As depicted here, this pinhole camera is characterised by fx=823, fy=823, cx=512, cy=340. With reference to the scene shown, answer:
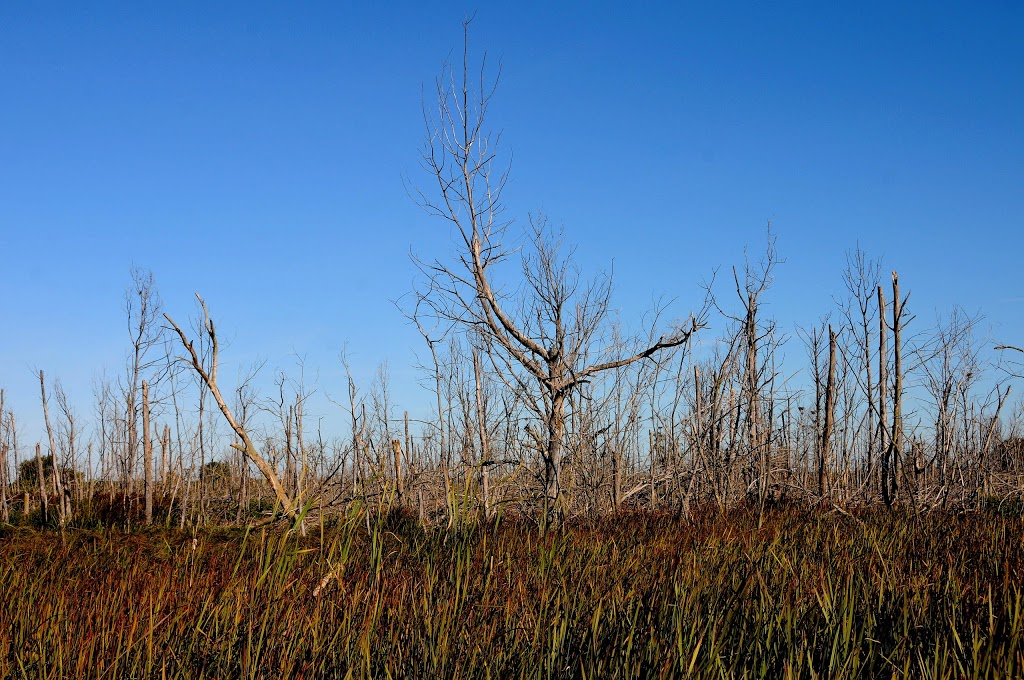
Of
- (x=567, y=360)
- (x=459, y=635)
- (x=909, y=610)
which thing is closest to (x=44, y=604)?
(x=459, y=635)

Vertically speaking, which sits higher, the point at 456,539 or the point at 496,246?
the point at 496,246

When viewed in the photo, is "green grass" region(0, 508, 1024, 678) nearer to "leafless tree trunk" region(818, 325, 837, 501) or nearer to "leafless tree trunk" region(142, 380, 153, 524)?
"leafless tree trunk" region(142, 380, 153, 524)

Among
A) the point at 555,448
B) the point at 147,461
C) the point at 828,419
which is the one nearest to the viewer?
the point at 555,448

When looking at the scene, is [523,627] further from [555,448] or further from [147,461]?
[147,461]

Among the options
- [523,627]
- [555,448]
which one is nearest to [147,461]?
[555,448]

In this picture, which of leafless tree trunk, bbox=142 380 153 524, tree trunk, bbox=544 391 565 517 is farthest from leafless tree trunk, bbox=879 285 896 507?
leafless tree trunk, bbox=142 380 153 524

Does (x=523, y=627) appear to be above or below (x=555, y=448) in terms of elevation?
below

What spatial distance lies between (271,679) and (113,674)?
0.61 meters

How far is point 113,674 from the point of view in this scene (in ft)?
10.2

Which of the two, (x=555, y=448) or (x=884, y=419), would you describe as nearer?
(x=555, y=448)

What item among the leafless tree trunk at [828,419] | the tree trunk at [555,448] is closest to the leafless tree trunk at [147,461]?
the tree trunk at [555,448]

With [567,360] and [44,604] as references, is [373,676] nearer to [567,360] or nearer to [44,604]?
[44,604]

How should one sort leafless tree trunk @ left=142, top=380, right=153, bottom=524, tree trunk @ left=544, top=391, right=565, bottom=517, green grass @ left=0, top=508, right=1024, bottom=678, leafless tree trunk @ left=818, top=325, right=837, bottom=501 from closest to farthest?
green grass @ left=0, top=508, right=1024, bottom=678
tree trunk @ left=544, top=391, right=565, bottom=517
leafless tree trunk @ left=142, top=380, right=153, bottom=524
leafless tree trunk @ left=818, top=325, right=837, bottom=501

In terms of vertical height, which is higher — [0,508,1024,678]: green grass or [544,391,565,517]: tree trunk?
[544,391,565,517]: tree trunk
